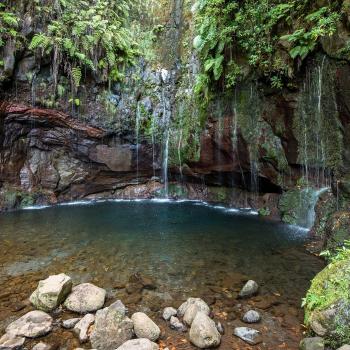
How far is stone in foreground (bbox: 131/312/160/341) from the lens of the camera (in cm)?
408

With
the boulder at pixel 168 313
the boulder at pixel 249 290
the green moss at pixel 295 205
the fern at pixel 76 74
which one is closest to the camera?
the boulder at pixel 168 313

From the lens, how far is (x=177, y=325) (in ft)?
14.2

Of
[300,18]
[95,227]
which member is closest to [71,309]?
[95,227]

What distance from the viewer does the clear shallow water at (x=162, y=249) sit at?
5.97 m

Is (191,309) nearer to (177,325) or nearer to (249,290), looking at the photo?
(177,325)

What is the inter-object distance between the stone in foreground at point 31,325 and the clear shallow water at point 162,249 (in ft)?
4.46

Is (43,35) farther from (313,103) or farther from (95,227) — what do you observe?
(313,103)

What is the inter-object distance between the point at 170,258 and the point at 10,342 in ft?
11.9

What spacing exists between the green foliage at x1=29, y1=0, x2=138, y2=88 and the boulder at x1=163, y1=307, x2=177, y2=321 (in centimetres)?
1069

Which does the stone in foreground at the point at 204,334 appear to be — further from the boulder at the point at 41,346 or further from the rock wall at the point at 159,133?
the rock wall at the point at 159,133

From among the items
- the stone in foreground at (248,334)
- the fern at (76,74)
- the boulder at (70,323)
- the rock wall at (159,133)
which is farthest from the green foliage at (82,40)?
the stone in foreground at (248,334)

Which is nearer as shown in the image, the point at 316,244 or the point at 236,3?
the point at 316,244

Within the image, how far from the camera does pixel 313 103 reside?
8906 mm

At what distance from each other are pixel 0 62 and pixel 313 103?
11.1m
